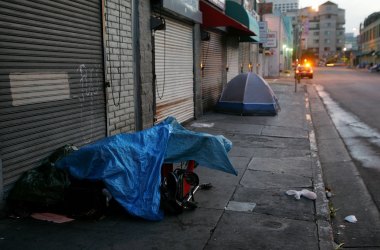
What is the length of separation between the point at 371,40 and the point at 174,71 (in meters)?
100

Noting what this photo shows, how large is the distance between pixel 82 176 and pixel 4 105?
1254 mm

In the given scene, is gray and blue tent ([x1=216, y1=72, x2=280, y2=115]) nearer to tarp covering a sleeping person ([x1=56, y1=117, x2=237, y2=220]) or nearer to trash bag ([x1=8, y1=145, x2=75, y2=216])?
tarp covering a sleeping person ([x1=56, y1=117, x2=237, y2=220])

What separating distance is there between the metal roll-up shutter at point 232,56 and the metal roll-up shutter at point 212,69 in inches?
61.9

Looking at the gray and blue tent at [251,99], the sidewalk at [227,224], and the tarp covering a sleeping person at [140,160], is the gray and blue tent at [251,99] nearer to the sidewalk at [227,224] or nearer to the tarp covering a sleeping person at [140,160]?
the sidewalk at [227,224]

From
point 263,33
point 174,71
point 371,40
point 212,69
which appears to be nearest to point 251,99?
point 212,69

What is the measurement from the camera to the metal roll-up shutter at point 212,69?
16016 mm

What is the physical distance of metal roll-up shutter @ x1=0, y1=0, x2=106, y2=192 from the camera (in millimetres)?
5395

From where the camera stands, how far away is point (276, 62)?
54031 mm

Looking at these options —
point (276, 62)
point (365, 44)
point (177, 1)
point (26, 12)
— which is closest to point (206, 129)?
point (177, 1)

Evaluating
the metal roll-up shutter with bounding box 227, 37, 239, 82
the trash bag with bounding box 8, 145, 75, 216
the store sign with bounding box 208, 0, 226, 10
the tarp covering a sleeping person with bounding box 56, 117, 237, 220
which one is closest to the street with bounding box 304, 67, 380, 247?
the tarp covering a sleeping person with bounding box 56, 117, 237, 220

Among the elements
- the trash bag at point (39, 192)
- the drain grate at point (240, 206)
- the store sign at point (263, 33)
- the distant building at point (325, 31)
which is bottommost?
the drain grate at point (240, 206)

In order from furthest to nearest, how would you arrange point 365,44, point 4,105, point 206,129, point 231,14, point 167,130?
point 365,44 → point 231,14 → point 206,129 → point 167,130 → point 4,105

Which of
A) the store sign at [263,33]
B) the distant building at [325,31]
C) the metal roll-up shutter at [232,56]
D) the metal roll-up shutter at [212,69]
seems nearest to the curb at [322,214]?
the metal roll-up shutter at [212,69]

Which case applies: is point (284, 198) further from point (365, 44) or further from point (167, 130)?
point (365, 44)
